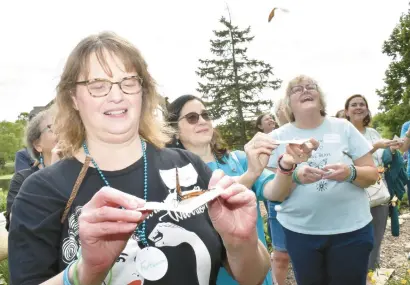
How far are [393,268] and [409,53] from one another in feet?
87.8

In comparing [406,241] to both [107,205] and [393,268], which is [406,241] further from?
Answer: [107,205]

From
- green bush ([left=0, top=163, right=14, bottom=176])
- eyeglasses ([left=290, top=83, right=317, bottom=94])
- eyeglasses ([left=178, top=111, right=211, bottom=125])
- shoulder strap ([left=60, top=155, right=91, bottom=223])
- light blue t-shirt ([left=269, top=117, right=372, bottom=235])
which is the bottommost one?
green bush ([left=0, top=163, right=14, bottom=176])

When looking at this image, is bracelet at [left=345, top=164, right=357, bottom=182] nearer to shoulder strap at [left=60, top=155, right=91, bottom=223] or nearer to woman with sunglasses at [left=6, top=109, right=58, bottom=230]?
shoulder strap at [left=60, top=155, right=91, bottom=223]

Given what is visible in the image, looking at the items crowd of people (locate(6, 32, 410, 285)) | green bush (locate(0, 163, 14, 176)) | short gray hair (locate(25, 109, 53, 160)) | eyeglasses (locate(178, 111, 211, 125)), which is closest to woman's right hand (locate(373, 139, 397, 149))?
eyeglasses (locate(178, 111, 211, 125))

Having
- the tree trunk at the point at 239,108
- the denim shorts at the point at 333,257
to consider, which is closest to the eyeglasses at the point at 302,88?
the denim shorts at the point at 333,257

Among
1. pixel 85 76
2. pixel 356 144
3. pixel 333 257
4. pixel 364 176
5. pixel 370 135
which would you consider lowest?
pixel 333 257

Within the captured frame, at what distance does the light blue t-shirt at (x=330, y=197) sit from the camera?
10.3ft

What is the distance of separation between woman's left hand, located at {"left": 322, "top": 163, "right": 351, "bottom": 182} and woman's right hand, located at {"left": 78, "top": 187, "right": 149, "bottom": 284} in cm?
219

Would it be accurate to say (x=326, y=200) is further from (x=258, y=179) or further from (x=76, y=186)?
(x=76, y=186)

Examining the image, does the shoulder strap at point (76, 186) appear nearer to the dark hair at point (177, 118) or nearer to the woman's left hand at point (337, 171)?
the dark hair at point (177, 118)

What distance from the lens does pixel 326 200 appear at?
10.4 ft

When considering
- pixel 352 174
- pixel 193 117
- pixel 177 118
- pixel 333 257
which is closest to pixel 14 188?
pixel 177 118

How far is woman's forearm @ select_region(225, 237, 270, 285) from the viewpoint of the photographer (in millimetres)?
1424

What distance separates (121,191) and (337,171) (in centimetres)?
210
